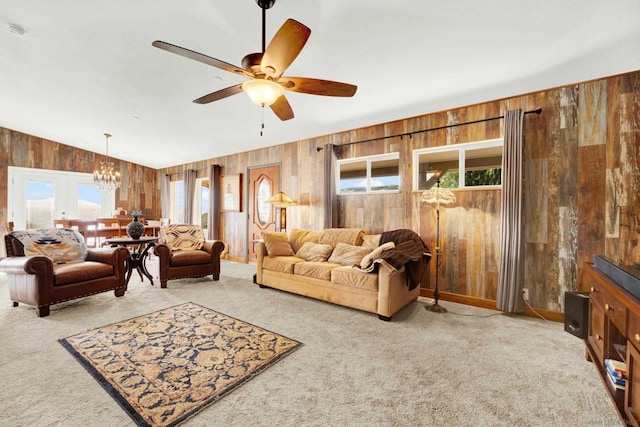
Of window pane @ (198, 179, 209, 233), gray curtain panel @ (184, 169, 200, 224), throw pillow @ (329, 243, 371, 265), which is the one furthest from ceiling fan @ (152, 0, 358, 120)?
gray curtain panel @ (184, 169, 200, 224)

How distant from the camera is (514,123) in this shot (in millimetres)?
3080

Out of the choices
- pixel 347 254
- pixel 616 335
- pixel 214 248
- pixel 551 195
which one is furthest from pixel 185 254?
pixel 551 195

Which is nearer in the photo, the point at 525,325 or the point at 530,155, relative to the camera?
the point at 525,325

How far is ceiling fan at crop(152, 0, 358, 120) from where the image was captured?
161 cm

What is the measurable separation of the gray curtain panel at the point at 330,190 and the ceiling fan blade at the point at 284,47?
2726 millimetres

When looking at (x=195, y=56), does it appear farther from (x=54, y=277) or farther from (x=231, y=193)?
(x=231, y=193)

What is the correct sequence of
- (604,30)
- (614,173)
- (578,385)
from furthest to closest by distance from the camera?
(614,173), (604,30), (578,385)

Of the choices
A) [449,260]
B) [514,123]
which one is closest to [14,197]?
[449,260]

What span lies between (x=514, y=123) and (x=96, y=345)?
4.69m

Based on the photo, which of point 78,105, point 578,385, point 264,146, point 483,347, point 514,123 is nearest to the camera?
point 578,385

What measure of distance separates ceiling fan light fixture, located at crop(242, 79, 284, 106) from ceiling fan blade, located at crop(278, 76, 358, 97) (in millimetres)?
95

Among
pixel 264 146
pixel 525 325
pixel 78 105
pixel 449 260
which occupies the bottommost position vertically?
pixel 525 325

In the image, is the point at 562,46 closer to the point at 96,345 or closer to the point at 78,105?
the point at 96,345

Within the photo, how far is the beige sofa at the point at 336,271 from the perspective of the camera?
2.99 metres
